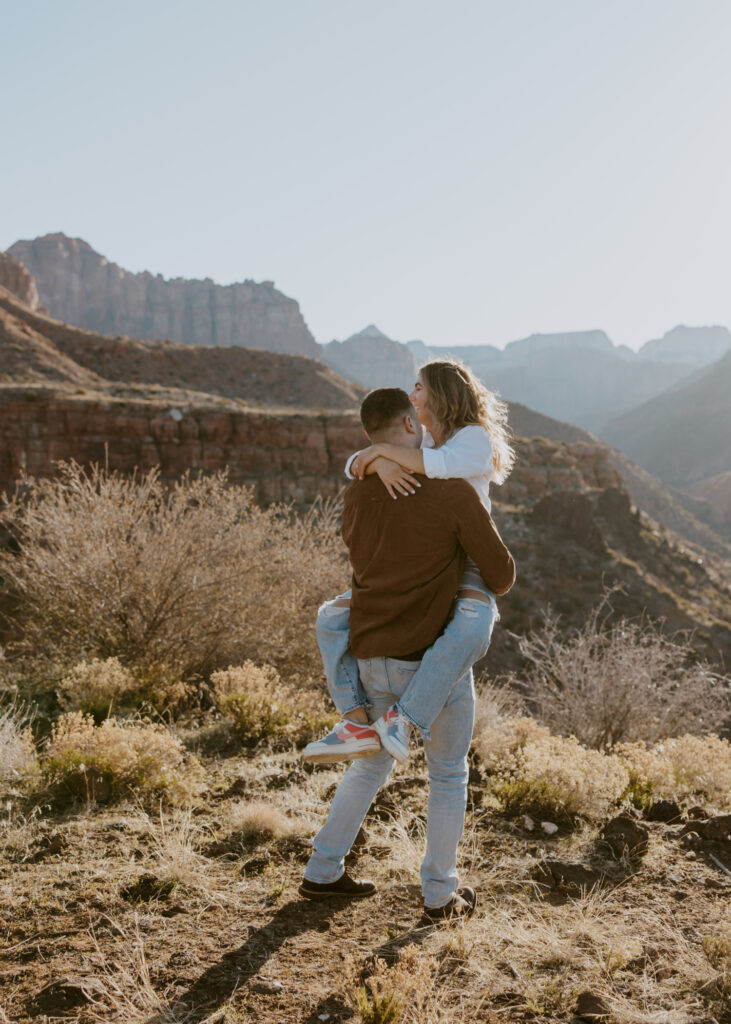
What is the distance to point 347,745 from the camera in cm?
238

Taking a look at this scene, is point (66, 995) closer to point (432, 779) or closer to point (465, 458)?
point (432, 779)

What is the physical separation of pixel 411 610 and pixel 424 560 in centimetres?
18

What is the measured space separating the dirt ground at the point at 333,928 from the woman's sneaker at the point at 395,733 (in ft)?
1.94

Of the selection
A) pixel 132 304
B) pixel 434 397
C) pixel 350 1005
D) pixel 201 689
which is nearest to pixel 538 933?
pixel 350 1005

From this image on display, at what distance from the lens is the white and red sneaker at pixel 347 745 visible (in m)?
2.37

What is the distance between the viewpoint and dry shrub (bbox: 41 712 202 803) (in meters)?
3.55

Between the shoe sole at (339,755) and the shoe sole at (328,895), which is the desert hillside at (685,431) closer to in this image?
the shoe sole at (328,895)

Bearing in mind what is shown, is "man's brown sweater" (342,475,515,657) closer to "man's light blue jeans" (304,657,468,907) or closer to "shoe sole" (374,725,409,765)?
"man's light blue jeans" (304,657,468,907)

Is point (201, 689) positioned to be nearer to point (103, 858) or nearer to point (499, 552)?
point (103, 858)

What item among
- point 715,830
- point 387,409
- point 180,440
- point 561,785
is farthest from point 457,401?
point 180,440

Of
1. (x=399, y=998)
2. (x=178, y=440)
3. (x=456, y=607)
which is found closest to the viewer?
(x=399, y=998)

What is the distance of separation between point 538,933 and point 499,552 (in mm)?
1365

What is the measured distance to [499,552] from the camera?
233 cm

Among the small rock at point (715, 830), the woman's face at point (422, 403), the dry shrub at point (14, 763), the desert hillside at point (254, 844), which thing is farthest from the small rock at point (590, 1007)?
the dry shrub at point (14, 763)
